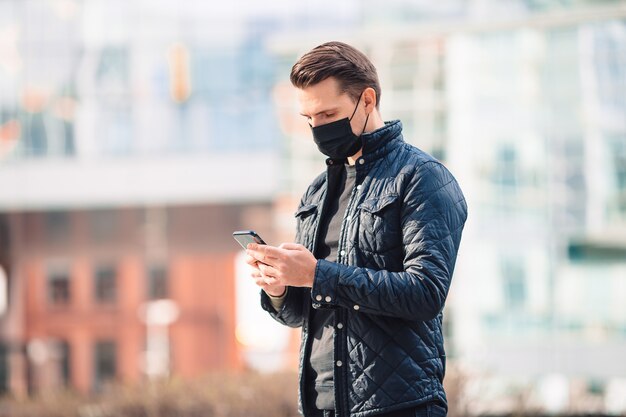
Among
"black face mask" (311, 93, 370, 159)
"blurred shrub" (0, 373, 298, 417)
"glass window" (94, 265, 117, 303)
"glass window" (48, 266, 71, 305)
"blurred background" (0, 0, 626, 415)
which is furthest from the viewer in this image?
"glass window" (48, 266, 71, 305)

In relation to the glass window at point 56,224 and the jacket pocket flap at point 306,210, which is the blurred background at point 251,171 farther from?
the jacket pocket flap at point 306,210

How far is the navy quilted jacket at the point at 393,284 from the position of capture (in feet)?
8.86

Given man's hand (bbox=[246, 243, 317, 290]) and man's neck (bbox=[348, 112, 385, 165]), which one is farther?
man's neck (bbox=[348, 112, 385, 165])

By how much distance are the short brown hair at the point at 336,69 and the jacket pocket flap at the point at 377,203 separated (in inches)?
10.7

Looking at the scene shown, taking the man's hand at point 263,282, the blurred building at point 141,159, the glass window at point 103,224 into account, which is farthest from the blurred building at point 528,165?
the man's hand at point 263,282

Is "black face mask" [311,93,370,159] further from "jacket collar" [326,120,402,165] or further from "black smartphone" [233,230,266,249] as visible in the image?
"black smartphone" [233,230,266,249]

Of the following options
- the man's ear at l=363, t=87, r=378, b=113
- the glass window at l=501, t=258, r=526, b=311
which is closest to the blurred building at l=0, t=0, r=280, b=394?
the glass window at l=501, t=258, r=526, b=311

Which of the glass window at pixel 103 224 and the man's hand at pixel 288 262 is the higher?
the man's hand at pixel 288 262

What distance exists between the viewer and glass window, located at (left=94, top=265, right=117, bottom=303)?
64.6 ft

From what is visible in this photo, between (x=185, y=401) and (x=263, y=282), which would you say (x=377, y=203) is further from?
(x=185, y=401)

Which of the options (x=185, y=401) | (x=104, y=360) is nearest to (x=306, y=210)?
(x=185, y=401)

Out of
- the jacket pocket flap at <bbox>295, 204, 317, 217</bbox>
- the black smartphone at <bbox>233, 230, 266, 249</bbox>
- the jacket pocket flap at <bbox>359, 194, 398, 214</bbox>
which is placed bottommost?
the black smartphone at <bbox>233, 230, 266, 249</bbox>

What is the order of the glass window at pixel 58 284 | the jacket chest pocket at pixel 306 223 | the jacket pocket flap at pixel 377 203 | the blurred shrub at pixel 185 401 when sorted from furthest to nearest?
the glass window at pixel 58 284
the blurred shrub at pixel 185 401
the jacket chest pocket at pixel 306 223
the jacket pocket flap at pixel 377 203

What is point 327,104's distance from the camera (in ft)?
9.41
